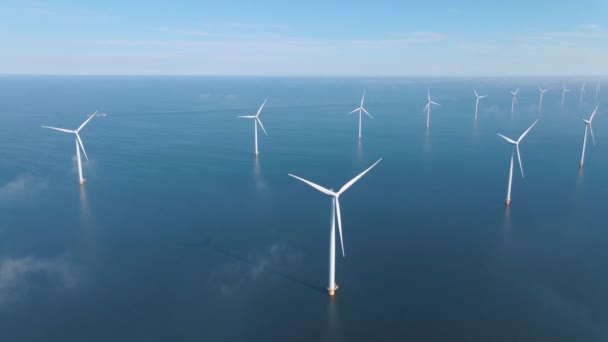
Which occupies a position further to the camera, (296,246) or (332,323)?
(296,246)

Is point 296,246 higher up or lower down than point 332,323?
higher up

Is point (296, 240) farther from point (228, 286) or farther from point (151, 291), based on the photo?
point (151, 291)

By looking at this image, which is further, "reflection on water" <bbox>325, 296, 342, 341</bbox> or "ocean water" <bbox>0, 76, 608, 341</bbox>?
"ocean water" <bbox>0, 76, 608, 341</bbox>

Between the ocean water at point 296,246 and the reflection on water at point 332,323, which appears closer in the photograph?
the reflection on water at point 332,323

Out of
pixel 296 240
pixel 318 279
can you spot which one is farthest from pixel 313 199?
pixel 318 279
